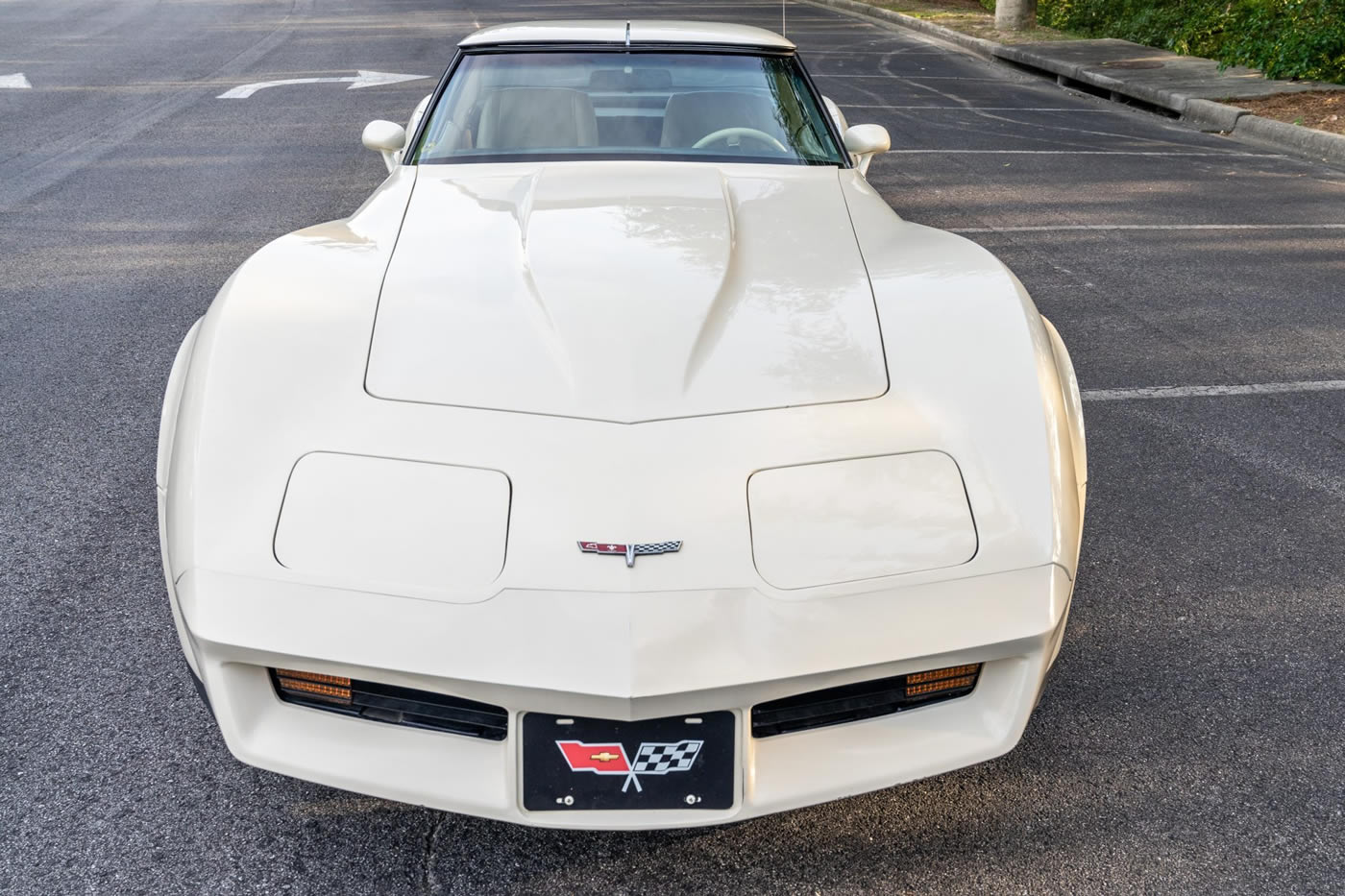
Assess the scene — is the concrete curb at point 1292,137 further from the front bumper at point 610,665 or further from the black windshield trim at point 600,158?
the front bumper at point 610,665

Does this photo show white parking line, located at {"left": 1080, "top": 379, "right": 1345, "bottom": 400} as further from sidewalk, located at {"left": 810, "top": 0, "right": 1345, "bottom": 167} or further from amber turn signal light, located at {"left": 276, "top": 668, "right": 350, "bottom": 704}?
sidewalk, located at {"left": 810, "top": 0, "right": 1345, "bottom": 167}

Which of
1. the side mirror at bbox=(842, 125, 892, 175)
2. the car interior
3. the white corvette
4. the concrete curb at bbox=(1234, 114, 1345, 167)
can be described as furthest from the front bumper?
the concrete curb at bbox=(1234, 114, 1345, 167)

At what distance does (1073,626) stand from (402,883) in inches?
66.7

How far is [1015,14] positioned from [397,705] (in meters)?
16.4

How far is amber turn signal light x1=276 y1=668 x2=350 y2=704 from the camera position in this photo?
6.12 feet

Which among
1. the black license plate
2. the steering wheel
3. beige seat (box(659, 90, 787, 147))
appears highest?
beige seat (box(659, 90, 787, 147))

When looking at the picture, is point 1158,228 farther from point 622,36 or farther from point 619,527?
point 619,527

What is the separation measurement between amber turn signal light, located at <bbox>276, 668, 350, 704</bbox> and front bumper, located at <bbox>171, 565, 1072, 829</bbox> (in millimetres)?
31

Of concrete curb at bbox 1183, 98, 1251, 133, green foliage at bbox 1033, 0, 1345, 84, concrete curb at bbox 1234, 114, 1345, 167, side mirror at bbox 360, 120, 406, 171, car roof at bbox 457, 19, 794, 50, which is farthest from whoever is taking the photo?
green foliage at bbox 1033, 0, 1345, 84

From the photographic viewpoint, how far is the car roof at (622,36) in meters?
3.69

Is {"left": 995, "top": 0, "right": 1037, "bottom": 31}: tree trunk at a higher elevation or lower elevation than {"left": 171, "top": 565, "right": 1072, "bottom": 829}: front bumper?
higher

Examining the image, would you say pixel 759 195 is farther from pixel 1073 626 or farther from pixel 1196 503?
pixel 1196 503

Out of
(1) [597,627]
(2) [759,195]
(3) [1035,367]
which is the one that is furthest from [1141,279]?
(1) [597,627]

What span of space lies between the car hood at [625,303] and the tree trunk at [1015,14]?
14.7 m
